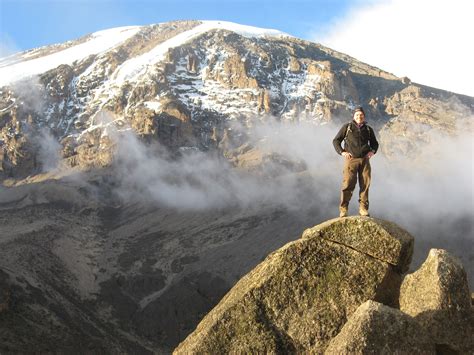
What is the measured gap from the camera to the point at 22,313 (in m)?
116

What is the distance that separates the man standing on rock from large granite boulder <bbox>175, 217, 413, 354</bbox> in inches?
96.2

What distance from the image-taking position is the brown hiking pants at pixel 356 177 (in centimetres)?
1717

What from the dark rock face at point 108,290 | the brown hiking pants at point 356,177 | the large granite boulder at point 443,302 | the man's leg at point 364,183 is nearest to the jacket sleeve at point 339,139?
the brown hiking pants at point 356,177

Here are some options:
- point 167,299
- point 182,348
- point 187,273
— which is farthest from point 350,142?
point 187,273

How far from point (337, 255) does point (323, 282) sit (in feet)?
2.67

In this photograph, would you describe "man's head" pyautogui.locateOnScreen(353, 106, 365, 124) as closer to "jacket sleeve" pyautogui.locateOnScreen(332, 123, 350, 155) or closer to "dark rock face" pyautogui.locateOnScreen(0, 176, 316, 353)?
"jacket sleeve" pyautogui.locateOnScreen(332, 123, 350, 155)

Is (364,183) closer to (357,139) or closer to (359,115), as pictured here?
(357,139)

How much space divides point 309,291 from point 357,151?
4.77 metres

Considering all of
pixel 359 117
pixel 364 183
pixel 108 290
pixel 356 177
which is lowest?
pixel 108 290

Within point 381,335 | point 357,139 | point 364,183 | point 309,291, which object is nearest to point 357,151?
point 357,139

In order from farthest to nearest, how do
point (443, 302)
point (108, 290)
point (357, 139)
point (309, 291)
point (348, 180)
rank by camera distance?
1. point (108, 290)
2. point (348, 180)
3. point (357, 139)
4. point (309, 291)
5. point (443, 302)

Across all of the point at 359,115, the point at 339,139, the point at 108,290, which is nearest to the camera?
the point at 359,115

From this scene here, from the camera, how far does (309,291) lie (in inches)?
560

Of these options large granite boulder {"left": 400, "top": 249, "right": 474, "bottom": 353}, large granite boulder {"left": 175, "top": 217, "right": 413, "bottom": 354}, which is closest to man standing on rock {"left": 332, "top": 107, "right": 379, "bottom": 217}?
large granite boulder {"left": 175, "top": 217, "right": 413, "bottom": 354}
